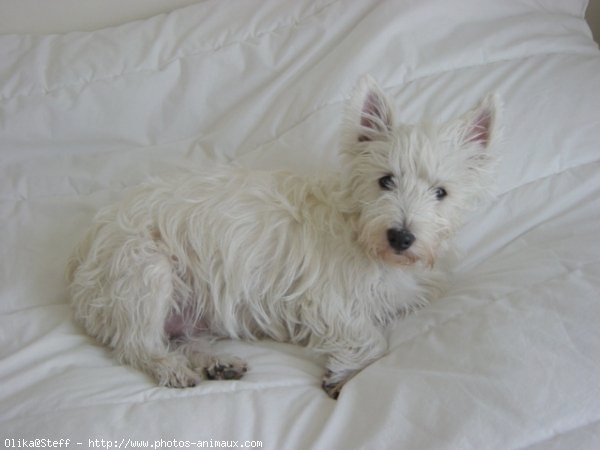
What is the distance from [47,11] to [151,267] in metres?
1.73

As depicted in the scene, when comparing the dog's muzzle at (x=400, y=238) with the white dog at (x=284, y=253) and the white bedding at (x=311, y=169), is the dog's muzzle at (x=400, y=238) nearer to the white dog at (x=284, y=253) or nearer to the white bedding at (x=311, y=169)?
the white dog at (x=284, y=253)

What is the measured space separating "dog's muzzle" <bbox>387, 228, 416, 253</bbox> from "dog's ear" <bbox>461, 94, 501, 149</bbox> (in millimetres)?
356

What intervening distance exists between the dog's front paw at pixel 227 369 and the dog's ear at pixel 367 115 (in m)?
0.73

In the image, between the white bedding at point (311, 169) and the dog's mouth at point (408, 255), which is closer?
the white bedding at point (311, 169)

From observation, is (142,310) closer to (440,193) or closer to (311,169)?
(311,169)

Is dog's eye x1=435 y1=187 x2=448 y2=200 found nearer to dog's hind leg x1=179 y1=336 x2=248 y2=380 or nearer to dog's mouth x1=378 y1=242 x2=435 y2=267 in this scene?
dog's mouth x1=378 y1=242 x2=435 y2=267

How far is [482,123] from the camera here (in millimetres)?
1758

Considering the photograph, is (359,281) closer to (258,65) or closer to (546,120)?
(546,120)

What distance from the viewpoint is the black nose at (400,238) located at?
5.21 feet

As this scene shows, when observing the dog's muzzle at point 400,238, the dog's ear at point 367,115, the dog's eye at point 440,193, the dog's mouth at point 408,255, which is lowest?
the dog's mouth at point 408,255

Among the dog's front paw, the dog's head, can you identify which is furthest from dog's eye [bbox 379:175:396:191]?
the dog's front paw

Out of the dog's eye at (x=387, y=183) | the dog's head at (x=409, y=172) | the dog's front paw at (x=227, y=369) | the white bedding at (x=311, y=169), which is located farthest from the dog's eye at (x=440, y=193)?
the dog's front paw at (x=227, y=369)

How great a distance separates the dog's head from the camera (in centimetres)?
162

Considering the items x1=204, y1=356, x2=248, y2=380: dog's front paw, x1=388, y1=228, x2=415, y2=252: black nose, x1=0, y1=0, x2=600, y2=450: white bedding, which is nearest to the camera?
x1=0, y1=0, x2=600, y2=450: white bedding
